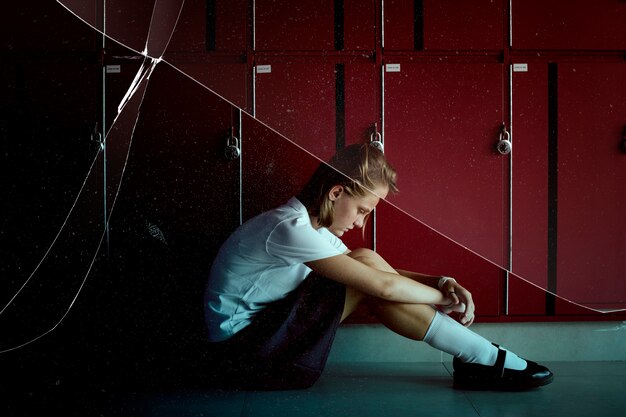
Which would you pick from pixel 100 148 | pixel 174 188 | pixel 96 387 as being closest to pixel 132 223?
pixel 174 188

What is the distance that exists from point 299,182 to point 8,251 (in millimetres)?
330

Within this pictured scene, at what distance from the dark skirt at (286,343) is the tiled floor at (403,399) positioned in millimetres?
39

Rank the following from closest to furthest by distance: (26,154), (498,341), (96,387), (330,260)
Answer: (26,154), (330,260), (96,387), (498,341)

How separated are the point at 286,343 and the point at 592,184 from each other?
78 cm

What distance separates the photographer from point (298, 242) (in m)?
0.95

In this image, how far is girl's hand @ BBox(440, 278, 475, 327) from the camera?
0.94m

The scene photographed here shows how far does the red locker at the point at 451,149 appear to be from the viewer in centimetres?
31

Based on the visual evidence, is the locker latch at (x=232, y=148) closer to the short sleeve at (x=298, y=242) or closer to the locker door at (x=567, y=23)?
the short sleeve at (x=298, y=242)

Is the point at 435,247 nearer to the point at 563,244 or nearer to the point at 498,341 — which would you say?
the point at 498,341

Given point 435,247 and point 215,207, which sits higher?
point 215,207

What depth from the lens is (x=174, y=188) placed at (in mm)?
638

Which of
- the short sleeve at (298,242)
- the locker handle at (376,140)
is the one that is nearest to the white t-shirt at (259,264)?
the short sleeve at (298,242)

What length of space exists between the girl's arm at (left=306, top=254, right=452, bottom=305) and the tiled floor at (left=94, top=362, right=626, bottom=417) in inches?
7.3

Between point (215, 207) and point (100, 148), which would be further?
point (215, 207)
